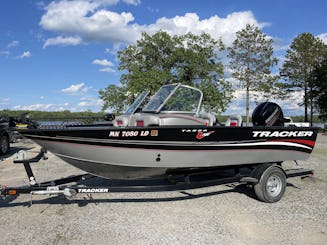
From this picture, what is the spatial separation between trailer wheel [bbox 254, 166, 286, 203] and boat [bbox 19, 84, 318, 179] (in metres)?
0.27

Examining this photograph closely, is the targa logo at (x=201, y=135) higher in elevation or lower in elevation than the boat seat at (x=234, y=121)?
lower

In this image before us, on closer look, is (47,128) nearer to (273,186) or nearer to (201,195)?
(201,195)

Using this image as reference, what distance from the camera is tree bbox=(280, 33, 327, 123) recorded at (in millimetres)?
33219

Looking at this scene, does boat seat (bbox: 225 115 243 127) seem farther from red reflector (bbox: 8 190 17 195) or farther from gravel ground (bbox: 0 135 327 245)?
red reflector (bbox: 8 190 17 195)

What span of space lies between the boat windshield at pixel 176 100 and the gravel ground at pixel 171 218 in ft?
5.55

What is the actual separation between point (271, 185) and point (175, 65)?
77.4ft

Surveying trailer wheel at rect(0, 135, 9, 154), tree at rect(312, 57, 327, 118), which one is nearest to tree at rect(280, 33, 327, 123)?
tree at rect(312, 57, 327, 118)

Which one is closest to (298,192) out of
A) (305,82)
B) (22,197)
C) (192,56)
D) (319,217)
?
(319,217)

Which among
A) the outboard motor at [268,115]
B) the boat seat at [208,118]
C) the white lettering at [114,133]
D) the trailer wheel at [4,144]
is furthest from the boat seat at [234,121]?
the trailer wheel at [4,144]

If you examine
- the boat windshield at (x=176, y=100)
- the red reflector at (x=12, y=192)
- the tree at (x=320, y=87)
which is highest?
the tree at (x=320, y=87)

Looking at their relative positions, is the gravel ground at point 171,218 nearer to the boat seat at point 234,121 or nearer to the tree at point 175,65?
the boat seat at point 234,121

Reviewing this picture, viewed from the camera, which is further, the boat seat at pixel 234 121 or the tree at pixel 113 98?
the tree at pixel 113 98

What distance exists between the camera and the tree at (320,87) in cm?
3085

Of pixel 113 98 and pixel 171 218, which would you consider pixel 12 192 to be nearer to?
pixel 171 218
